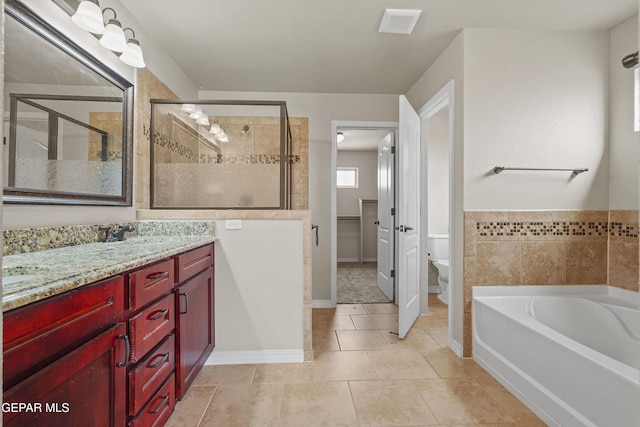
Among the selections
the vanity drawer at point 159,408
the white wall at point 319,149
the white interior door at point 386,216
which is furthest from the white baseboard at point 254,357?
the white interior door at point 386,216

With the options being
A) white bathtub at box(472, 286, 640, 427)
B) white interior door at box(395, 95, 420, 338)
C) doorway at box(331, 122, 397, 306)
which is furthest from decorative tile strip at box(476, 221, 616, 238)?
doorway at box(331, 122, 397, 306)

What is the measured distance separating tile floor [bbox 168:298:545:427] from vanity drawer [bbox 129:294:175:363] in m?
0.60

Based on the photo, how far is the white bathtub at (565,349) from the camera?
4.67 feet

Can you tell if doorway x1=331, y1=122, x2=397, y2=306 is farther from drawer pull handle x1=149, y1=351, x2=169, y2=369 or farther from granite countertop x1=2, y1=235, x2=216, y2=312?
granite countertop x1=2, y1=235, x2=216, y2=312

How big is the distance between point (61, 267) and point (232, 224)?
126 centimetres

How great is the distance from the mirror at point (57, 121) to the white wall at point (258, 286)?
0.80 metres

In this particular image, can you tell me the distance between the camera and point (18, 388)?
0.78 m

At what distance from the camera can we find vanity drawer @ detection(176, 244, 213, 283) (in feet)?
5.66

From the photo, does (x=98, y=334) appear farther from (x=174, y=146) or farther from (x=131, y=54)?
(x=174, y=146)

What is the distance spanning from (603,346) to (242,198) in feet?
8.82

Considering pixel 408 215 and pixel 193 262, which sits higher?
pixel 408 215

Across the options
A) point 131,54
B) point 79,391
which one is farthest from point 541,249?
point 131,54

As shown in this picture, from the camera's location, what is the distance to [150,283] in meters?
1.41

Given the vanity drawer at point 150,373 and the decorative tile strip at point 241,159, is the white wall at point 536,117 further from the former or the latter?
the vanity drawer at point 150,373
